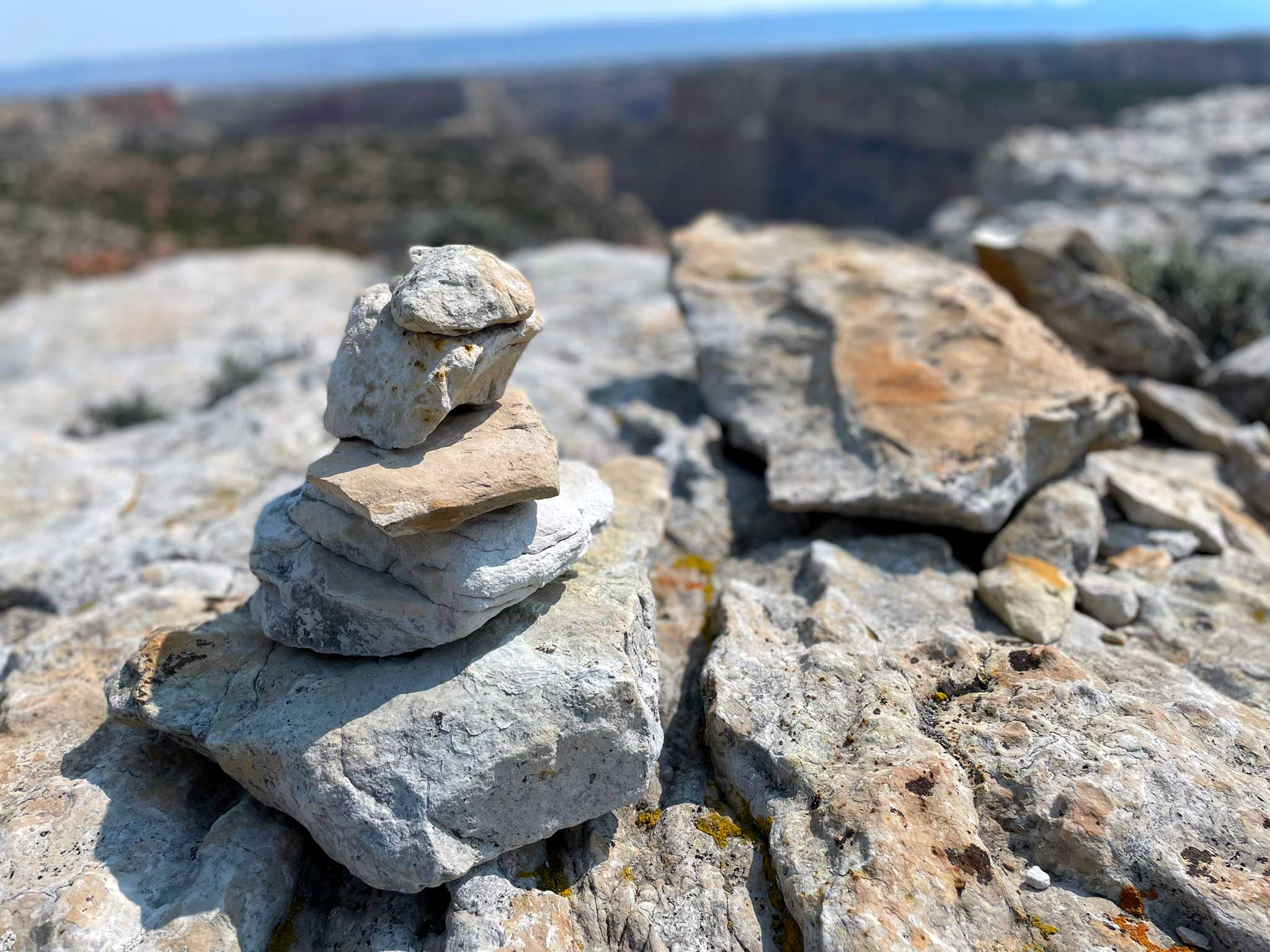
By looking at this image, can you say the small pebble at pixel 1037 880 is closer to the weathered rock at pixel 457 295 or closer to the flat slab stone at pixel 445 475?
the flat slab stone at pixel 445 475

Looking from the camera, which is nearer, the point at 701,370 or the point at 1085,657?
the point at 1085,657

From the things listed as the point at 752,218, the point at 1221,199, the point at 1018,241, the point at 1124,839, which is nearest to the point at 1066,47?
the point at 752,218

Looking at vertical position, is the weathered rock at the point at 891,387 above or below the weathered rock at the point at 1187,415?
above

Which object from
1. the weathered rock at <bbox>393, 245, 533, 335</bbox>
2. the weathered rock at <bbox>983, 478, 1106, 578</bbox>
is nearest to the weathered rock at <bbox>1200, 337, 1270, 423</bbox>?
the weathered rock at <bbox>983, 478, 1106, 578</bbox>

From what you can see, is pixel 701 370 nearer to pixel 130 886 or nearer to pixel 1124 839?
pixel 1124 839

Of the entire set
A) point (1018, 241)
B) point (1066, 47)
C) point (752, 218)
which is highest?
point (1018, 241)

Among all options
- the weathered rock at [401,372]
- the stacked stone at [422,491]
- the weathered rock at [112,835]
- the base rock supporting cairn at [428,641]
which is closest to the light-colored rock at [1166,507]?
the base rock supporting cairn at [428,641]
